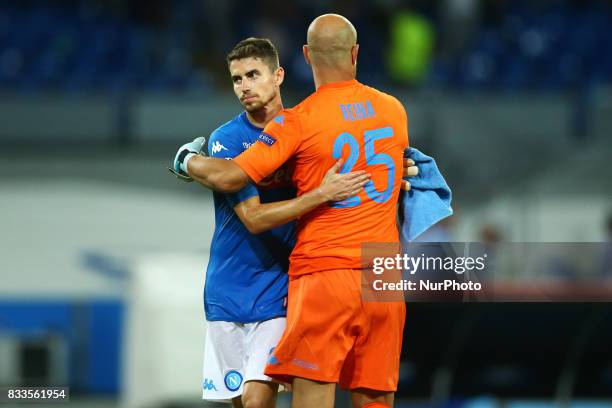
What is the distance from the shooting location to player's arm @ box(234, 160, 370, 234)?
4582 mm

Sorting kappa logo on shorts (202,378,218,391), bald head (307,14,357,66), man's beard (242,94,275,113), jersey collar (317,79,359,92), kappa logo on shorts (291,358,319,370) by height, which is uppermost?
bald head (307,14,357,66)

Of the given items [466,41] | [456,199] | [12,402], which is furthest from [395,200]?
[466,41]

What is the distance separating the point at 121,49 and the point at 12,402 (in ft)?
37.4

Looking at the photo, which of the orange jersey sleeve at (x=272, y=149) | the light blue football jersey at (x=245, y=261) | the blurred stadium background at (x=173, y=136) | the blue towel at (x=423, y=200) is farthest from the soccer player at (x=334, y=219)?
the blurred stadium background at (x=173, y=136)

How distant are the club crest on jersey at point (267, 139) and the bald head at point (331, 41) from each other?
1.27 feet

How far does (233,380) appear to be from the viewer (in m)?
5.11

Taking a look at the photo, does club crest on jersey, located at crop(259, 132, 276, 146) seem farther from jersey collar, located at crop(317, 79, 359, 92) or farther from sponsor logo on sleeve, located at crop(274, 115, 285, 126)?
jersey collar, located at crop(317, 79, 359, 92)

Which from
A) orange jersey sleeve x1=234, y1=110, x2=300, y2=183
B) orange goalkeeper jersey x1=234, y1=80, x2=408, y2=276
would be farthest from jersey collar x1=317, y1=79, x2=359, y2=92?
orange jersey sleeve x1=234, y1=110, x2=300, y2=183

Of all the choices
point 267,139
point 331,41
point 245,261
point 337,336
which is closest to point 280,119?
point 267,139

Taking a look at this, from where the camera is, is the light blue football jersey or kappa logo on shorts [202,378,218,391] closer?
the light blue football jersey

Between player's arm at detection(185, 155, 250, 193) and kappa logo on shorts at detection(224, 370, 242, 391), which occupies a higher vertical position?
player's arm at detection(185, 155, 250, 193)

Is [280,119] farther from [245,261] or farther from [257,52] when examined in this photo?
[245,261]

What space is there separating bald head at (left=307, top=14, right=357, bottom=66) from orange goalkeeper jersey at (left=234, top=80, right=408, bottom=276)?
11cm

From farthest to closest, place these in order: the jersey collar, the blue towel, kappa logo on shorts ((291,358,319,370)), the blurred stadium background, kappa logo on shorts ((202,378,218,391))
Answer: the blurred stadium background
kappa logo on shorts ((202,378,218,391))
the blue towel
the jersey collar
kappa logo on shorts ((291,358,319,370))
